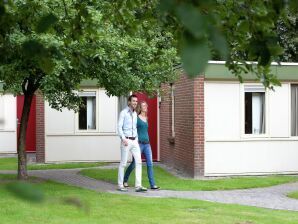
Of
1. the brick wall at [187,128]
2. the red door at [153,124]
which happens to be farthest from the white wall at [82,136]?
the brick wall at [187,128]

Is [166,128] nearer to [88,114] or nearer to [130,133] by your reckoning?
[88,114]

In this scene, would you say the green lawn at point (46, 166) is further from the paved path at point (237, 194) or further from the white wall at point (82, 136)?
the paved path at point (237, 194)

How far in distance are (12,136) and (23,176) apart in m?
10.8

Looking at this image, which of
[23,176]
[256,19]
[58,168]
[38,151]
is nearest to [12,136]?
[38,151]

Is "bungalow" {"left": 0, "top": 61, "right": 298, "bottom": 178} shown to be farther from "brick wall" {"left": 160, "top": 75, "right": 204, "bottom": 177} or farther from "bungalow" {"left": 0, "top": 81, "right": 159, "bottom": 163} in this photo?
"bungalow" {"left": 0, "top": 81, "right": 159, "bottom": 163}

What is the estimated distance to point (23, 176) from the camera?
12984 millimetres

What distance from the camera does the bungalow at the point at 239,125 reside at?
14.0m

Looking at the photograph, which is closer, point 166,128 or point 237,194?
point 237,194

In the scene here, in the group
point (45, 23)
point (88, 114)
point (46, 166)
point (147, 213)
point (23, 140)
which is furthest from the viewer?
point (88, 114)

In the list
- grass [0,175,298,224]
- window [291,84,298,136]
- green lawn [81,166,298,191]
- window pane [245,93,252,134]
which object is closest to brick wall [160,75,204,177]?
green lawn [81,166,298,191]

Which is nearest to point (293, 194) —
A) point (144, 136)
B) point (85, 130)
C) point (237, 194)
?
point (237, 194)

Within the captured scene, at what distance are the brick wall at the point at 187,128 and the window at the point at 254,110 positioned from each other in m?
1.31

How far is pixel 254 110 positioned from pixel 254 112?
5 centimetres

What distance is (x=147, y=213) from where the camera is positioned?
8609 mm
